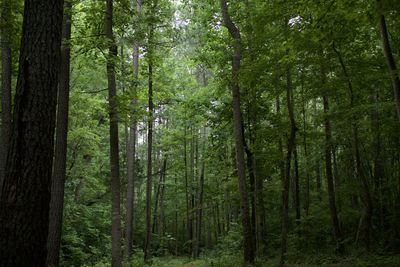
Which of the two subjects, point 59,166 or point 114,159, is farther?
point 114,159

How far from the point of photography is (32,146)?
14.6 feet

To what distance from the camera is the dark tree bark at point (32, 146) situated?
4.25 metres

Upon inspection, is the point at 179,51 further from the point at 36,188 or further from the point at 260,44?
the point at 36,188

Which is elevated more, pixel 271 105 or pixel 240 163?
pixel 271 105

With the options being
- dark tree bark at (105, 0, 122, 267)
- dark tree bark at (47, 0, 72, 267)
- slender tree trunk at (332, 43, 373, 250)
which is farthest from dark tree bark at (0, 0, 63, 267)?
slender tree trunk at (332, 43, 373, 250)

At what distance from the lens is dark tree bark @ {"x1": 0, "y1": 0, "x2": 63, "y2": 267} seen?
425 centimetres

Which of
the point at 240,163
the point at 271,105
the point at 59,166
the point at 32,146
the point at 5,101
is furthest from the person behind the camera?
the point at 271,105

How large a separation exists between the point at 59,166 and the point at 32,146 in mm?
5262

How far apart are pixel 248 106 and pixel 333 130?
12.9ft

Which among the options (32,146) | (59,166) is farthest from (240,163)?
(32,146)

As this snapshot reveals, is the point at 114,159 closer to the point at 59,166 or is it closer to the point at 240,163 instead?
the point at 59,166

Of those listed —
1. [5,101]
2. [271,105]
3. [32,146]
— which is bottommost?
[32,146]

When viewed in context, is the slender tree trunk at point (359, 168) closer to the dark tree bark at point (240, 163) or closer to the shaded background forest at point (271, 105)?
the shaded background forest at point (271, 105)

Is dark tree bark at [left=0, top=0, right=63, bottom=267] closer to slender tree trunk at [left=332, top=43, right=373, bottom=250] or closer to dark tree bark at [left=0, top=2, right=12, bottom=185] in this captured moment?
dark tree bark at [left=0, top=2, right=12, bottom=185]
